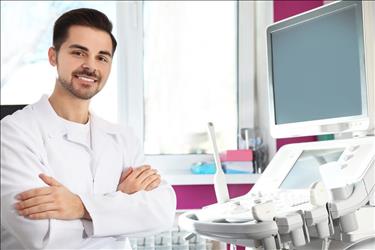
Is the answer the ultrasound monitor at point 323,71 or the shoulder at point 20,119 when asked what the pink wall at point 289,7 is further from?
the shoulder at point 20,119

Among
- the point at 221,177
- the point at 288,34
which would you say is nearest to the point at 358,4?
the point at 288,34

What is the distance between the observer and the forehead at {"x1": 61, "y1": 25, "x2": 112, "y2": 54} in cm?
104

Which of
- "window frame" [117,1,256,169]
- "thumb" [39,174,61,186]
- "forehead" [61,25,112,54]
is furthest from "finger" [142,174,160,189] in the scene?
"window frame" [117,1,256,169]

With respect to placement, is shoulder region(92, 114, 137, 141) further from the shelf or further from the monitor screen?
the shelf

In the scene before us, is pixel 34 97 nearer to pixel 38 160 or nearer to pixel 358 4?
pixel 38 160

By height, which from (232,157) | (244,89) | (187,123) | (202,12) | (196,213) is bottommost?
(196,213)

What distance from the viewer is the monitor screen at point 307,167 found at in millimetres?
1466

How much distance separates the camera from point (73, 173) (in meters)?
1.12

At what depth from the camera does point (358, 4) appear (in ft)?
4.70

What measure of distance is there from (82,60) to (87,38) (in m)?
0.05

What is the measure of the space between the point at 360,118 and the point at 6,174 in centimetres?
95

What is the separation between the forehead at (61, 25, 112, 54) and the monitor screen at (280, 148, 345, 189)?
0.75 meters

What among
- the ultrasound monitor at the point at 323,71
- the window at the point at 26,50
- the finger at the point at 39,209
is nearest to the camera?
the finger at the point at 39,209

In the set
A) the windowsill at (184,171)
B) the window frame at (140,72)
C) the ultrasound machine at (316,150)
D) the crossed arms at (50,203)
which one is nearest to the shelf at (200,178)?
the windowsill at (184,171)
